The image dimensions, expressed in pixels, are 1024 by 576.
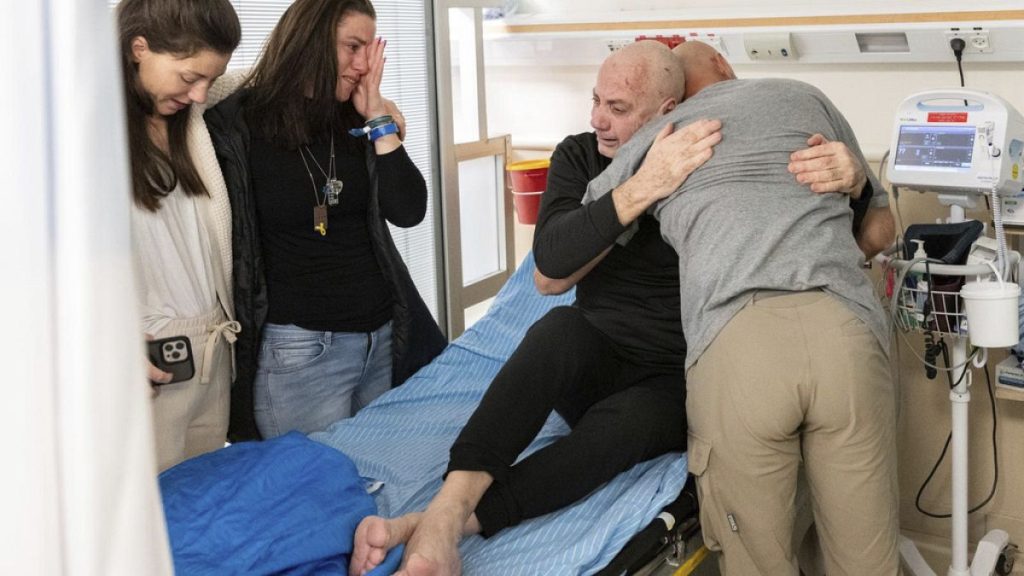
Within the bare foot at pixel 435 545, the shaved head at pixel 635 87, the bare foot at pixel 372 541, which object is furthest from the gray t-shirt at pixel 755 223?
the bare foot at pixel 372 541

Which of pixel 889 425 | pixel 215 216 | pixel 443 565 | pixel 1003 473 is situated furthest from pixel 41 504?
pixel 1003 473

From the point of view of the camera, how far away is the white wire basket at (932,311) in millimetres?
2574

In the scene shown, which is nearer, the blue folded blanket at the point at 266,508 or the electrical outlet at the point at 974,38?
the blue folded blanket at the point at 266,508

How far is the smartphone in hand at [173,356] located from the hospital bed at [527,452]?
0.44 meters

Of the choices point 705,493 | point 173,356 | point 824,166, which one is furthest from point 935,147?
point 173,356

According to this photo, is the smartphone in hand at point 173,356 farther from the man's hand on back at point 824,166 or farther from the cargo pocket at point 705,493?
the man's hand on back at point 824,166

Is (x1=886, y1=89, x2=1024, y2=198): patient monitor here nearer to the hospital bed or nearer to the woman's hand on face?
the hospital bed

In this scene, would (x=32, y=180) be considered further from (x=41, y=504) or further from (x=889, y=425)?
(x=889, y=425)

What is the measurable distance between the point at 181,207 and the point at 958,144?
178 cm

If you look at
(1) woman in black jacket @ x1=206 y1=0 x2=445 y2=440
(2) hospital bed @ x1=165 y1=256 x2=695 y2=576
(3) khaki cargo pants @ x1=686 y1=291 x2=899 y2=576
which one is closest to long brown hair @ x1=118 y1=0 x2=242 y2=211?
(1) woman in black jacket @ x1=206 y1=0 x2=445 y2=440

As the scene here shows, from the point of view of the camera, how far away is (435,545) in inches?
78.1

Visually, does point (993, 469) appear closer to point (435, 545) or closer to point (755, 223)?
point (755, 223)

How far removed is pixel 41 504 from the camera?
0.82 meters

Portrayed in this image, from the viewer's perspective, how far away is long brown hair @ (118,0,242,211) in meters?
2.09
